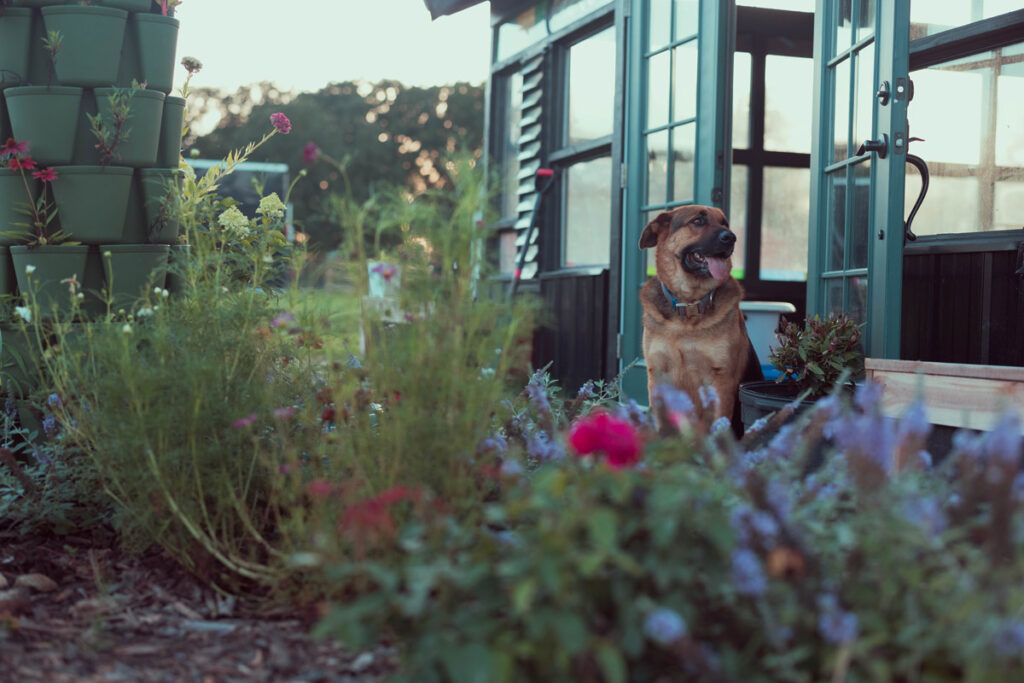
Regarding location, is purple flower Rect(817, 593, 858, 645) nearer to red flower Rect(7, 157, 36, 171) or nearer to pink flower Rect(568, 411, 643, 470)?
pink flower Rect(568, 411, 643, 470)

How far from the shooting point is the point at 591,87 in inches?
275

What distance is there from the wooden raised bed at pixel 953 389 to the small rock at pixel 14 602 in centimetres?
213

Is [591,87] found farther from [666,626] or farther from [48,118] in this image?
[666,626]

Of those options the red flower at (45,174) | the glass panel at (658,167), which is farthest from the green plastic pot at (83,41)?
the glass panel at (658,167)

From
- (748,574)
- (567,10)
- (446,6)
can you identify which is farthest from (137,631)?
(446,6)

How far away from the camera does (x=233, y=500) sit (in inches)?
81.4

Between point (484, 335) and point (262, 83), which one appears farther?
point (262, 83)

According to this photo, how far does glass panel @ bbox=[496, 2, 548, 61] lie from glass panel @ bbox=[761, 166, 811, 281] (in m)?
2.28

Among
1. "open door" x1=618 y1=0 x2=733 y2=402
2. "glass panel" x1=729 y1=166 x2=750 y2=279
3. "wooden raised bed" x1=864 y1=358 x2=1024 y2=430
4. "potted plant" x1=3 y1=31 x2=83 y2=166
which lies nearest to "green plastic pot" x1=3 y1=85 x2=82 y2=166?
"potted plant" x1=3 y1=31 x2=83 y2=166

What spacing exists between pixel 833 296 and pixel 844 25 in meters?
1.13

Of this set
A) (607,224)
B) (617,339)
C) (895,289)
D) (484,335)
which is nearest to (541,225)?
(607,224)

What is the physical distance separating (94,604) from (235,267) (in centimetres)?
110

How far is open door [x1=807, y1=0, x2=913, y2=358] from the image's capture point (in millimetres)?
3424

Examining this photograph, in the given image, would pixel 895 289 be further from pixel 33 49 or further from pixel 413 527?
pixel 33 49
